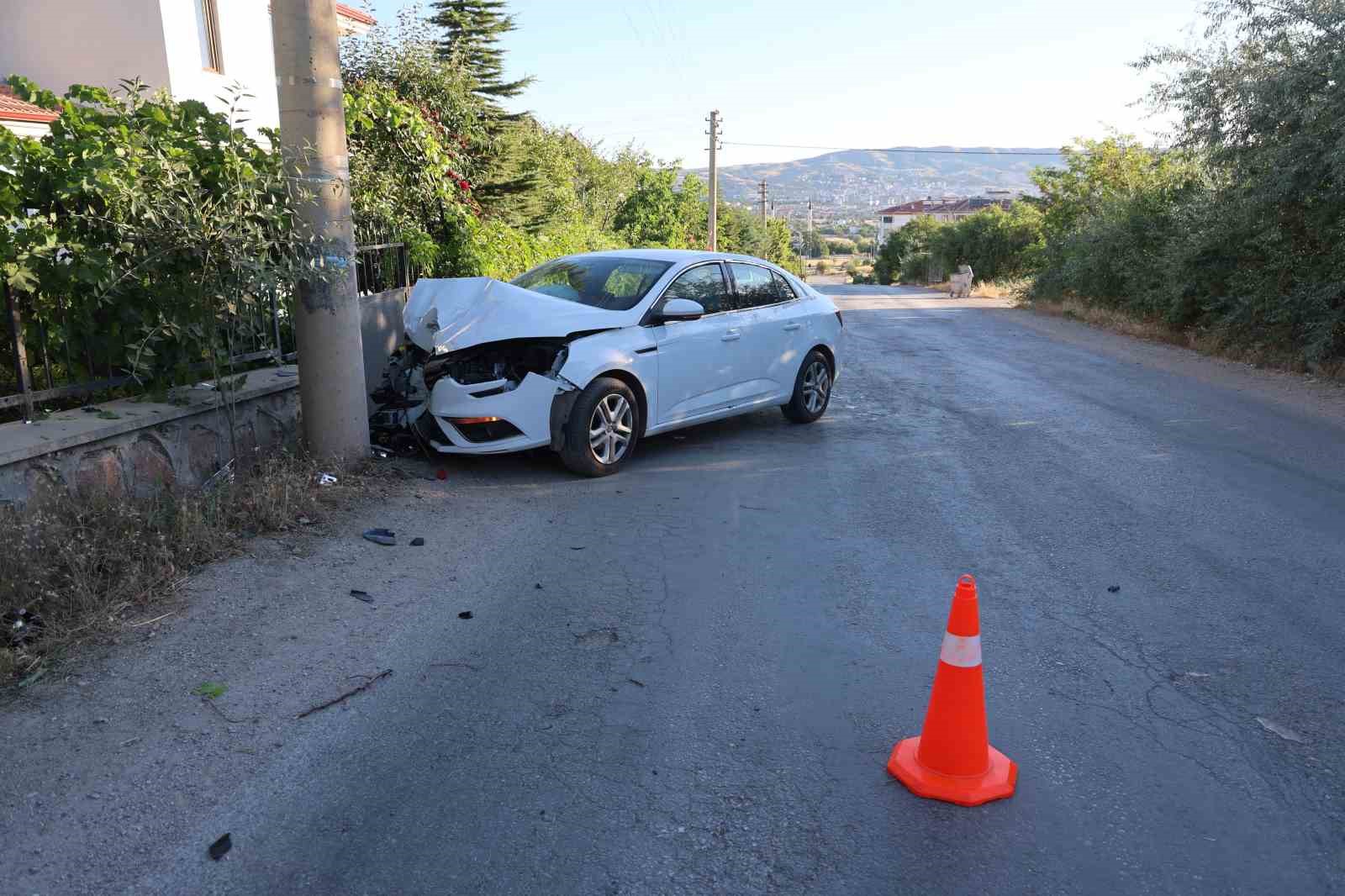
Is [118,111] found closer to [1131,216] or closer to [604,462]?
[604,462]

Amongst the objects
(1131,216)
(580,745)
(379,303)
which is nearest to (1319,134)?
(1131,216)

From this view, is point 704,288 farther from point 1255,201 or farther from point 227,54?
point 227,54

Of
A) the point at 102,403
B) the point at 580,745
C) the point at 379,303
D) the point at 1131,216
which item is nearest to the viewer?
the point at 580,745

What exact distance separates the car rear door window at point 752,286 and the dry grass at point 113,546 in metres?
4.09

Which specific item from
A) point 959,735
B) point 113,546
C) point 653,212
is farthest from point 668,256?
point 653,212

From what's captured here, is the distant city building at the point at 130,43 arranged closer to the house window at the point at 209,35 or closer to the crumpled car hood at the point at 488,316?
the house window at the point at 209,35

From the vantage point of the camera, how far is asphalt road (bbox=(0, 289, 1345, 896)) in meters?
3.02

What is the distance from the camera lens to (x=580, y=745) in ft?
12.0

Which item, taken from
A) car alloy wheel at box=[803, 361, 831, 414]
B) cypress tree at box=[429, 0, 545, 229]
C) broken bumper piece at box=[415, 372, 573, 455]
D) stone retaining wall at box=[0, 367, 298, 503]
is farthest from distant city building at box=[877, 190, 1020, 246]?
stone retaining wall at box=[0, 367, 298, 503]

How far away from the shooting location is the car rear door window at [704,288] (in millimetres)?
8148

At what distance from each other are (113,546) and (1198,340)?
1651 centimetres

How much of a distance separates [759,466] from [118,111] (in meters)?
5.12

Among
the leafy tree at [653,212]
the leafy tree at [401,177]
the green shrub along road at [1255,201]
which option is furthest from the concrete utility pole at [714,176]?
the leafy tree at [401,177]

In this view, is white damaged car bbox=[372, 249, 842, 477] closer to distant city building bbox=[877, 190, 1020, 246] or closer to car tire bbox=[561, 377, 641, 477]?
car tire bbox=[561, 377, 641, 477]
